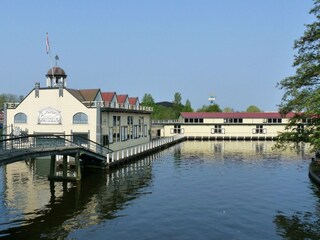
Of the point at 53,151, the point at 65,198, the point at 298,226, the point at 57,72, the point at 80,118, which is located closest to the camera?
the point at 298,226

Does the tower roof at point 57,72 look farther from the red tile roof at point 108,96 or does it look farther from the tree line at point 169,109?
the tree line at point 169,109

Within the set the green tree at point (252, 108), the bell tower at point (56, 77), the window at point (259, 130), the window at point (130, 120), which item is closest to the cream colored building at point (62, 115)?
the bell tower at point (56, 77)

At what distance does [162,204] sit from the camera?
27219mm

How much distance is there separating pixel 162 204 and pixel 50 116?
2617cm

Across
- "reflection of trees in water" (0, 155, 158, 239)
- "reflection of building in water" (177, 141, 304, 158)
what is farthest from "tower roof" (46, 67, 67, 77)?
"reflection of building in water" (177, 141, 304, 158)

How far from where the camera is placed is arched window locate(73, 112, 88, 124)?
153 ft

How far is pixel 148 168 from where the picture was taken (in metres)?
45.1

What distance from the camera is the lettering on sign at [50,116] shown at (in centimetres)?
4728

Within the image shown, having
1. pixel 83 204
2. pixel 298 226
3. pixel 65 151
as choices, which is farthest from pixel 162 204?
pixel 65 151

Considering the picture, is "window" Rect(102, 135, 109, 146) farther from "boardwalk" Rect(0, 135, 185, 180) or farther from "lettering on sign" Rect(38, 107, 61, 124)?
"lettering on sign" Rect(38, 107, 61, 124)

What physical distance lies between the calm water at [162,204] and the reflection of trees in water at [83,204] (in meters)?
0.06

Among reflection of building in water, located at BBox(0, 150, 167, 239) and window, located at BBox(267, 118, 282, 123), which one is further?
window, located at BBox(267, 118, 282, 123)

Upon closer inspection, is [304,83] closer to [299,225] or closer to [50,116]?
[299,225]

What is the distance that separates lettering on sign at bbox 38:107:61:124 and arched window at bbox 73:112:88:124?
230cm
